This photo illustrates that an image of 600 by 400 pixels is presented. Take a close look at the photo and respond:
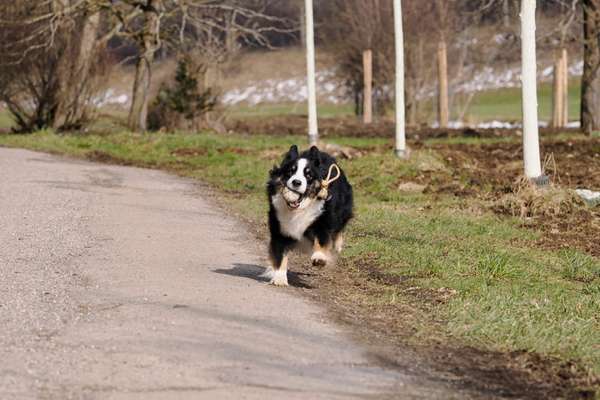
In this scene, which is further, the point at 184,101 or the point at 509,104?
the point at 509,104

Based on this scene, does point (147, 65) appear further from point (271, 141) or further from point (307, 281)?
point (307, 281)

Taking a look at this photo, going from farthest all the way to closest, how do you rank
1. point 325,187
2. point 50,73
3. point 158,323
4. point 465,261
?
point 50,73 → point 465,261 → point 325,187 → point 158,323

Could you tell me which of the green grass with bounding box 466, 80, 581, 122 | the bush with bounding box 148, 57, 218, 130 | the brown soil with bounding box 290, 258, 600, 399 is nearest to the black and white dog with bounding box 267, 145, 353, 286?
the brown soil with bounding box 290, 258, 600, 399

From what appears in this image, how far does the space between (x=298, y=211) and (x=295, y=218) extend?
2.9 inches

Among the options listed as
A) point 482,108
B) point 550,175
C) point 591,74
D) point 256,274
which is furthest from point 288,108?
point 256,274

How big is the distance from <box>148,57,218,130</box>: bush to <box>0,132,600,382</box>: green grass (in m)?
12.0

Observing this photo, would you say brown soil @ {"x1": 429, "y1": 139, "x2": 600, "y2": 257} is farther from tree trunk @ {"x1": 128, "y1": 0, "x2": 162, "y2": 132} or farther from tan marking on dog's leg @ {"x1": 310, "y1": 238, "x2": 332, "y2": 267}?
tree trunk @ {"x1": 128, "y1": 0, "x2": 162, "y2": 132}

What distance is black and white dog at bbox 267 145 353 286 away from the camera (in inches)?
439

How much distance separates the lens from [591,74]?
3216 centimetres

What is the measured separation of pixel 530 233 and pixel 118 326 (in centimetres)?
816

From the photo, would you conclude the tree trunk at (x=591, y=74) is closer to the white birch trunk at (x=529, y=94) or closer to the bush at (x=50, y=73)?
the white birch trunk at (x=529, y=94)

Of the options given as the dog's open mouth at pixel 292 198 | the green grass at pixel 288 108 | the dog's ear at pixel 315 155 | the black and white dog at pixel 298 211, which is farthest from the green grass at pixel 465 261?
the green grass at pixel 288 108

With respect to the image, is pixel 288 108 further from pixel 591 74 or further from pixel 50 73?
pixel 591 74

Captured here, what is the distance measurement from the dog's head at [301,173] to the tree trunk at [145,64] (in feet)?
79.9
